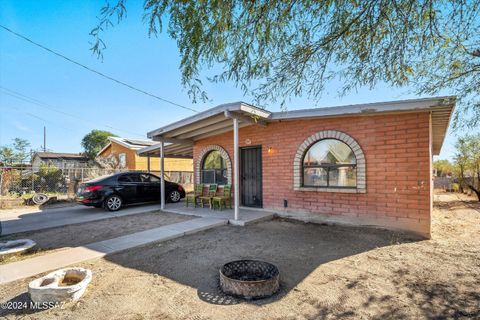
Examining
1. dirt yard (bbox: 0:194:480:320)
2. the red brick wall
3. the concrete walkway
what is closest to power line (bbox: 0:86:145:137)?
the concrete walkway

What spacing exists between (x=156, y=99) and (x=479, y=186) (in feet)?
60.8

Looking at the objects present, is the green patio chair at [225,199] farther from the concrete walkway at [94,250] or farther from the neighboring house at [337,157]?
the concrete walkway at [94,250]

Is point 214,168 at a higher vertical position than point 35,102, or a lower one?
lower

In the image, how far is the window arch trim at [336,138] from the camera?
6.19 metres

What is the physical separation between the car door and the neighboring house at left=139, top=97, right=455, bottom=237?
210 centimetres

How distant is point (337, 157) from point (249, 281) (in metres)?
4.80

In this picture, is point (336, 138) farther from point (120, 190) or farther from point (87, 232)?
point (120, 190)

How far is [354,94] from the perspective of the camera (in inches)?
155

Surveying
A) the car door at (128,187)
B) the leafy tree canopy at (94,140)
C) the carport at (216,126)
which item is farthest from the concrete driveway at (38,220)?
the leafy tree canopy at (94,140)

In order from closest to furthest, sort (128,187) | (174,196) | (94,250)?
(94,250) → (128,187) → (174,196)

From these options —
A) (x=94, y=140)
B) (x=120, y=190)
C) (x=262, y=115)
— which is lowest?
(x=120, y=190)

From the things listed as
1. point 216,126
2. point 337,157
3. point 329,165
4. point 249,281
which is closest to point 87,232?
point 216,126

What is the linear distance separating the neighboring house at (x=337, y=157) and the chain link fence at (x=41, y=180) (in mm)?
6914

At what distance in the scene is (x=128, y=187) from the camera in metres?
9.38
